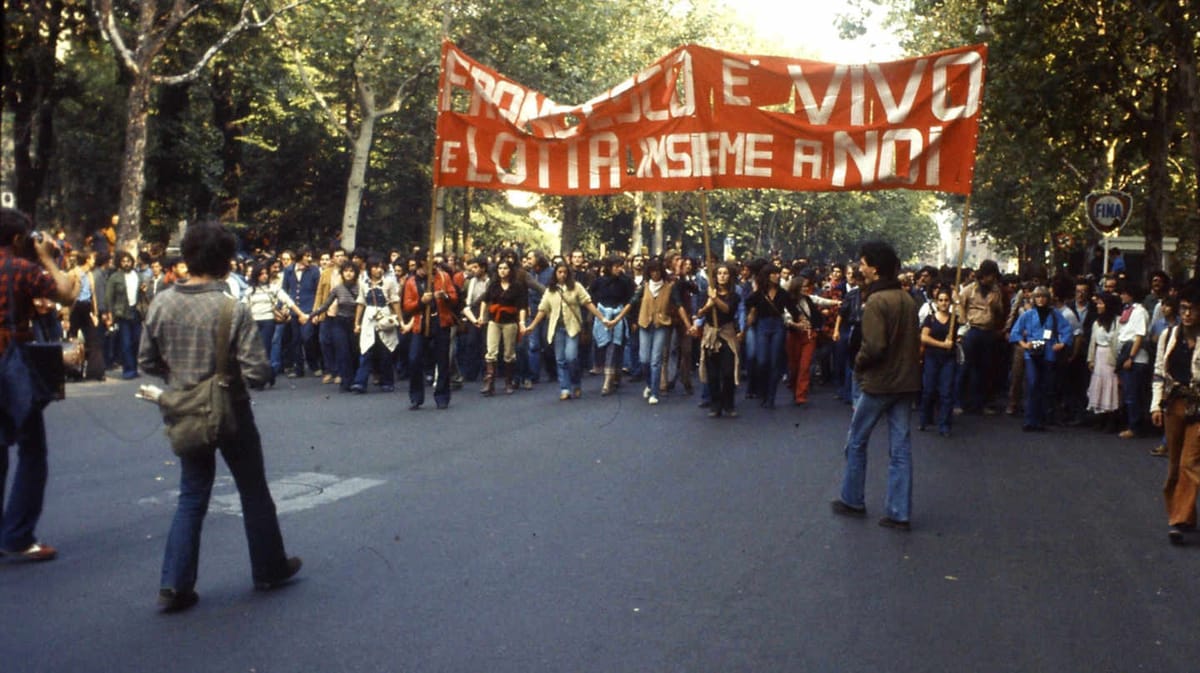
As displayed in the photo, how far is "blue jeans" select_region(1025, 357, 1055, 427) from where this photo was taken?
14445 mm

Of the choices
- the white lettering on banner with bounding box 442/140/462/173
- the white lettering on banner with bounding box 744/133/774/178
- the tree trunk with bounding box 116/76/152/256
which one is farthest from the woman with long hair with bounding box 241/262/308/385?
the white lettering on banner with bounding box 744/133/774/178

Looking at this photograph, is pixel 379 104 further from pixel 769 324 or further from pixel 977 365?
pixel 977 365

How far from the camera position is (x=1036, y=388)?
1451 cm

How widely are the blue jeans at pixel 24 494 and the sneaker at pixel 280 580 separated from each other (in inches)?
54.9

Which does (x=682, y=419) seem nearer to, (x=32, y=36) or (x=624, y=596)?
(x=624, y=596)

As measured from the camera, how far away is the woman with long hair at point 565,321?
16.2 m

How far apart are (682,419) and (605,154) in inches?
132

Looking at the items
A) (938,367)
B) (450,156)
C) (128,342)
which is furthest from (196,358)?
(128,342)

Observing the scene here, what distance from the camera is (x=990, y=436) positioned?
44.2 feet

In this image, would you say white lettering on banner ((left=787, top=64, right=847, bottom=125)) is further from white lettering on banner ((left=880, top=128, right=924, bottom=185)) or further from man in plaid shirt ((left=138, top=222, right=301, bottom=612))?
man in plaid shirt ((left=138, top=222, right=301, bottom=612))

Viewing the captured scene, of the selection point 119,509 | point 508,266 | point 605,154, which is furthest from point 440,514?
point 508,266

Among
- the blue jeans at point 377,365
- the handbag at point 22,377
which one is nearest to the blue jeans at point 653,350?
the blue jeans at point 377,365

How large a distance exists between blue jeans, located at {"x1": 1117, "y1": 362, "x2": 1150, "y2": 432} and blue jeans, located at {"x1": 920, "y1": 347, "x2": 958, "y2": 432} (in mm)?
1843

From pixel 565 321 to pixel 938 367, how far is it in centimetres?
470
